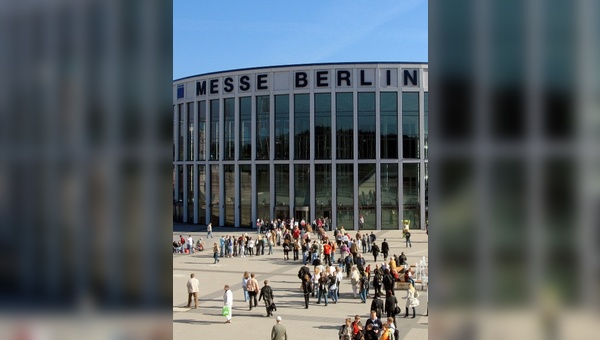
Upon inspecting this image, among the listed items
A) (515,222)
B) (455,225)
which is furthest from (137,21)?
(515,222)

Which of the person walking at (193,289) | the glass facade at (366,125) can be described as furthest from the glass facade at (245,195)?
the person walking at (193,289)

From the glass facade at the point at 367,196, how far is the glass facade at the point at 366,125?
1.50 metres

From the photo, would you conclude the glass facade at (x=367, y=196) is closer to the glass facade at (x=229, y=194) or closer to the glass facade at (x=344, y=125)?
the glass facade at (x=344, y=125)

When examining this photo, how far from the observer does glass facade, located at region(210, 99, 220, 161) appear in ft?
182

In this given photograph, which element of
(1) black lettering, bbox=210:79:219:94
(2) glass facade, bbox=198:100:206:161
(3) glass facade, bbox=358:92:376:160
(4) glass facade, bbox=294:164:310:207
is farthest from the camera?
(2) glass facade, bbox=198:100:206:161

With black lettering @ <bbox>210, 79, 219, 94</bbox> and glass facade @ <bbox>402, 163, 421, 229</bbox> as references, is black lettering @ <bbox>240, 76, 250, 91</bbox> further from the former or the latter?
glass facade @ <bbox>402, 163, 421, 229</bbox>

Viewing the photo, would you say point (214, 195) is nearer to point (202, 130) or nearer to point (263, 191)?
point (263, 191)

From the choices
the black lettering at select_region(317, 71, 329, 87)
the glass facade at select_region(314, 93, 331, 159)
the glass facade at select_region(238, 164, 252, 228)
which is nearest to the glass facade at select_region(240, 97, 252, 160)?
the glass facade at select_region(238, 164, 252, 228)

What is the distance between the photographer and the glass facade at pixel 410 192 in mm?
51750

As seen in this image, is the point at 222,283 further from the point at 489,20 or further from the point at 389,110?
the point at 389,110

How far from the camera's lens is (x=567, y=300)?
461 centimetres

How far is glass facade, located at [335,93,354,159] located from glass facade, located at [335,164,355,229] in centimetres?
117

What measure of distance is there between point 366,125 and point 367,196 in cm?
614

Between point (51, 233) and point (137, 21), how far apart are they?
202 centimetres
